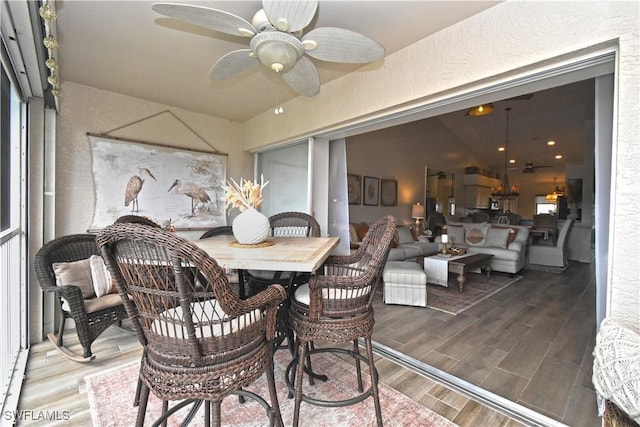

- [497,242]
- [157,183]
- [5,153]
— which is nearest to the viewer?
[5,153]

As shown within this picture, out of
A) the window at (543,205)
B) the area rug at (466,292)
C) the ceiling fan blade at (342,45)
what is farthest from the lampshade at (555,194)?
the ceiling fan blade at (342,45)

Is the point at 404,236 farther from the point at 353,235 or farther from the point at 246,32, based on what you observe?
the point at 246,32

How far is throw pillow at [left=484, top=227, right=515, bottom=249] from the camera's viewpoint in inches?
213

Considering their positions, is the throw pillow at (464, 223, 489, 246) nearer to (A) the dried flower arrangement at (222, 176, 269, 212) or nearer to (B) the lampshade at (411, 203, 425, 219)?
(B) the lampshade at (411, 203, 425, 219)

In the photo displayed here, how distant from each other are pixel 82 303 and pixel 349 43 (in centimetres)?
265

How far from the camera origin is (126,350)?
2.44 meters

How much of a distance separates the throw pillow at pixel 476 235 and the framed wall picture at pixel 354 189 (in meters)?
2.33

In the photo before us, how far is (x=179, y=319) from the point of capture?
105 cm

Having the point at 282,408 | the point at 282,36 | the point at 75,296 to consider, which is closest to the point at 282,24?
the point at 282,36

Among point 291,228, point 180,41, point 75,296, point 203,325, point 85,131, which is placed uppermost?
point 180,41

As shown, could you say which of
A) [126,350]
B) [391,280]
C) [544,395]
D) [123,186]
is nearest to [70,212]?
[123,186]

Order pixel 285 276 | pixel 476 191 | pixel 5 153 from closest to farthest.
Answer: pixel 5 153, pixel 285 276, pixel 476 191

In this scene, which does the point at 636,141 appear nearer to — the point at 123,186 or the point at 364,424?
the point at 364,424

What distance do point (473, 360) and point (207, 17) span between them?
9.49 ft
